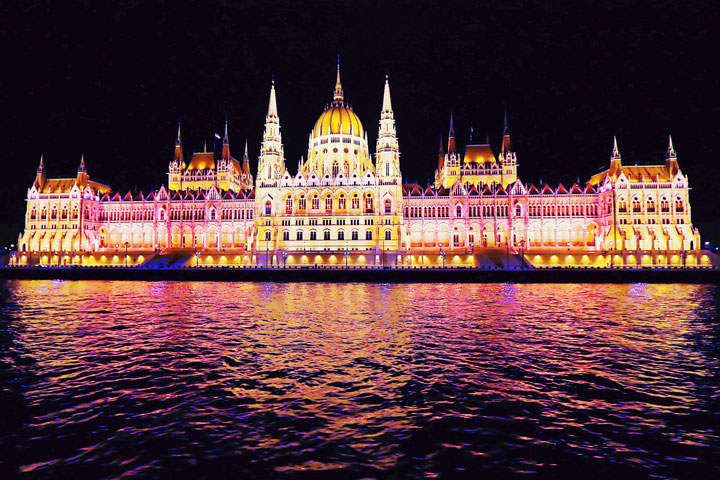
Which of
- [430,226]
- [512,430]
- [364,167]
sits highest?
[364,167]

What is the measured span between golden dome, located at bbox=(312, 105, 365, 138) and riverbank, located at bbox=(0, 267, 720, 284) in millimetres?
44352

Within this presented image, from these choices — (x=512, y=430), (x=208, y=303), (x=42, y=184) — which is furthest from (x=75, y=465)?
(x=42, y=184)

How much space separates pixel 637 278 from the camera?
5622 centimetres

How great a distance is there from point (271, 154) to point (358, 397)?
272 feet

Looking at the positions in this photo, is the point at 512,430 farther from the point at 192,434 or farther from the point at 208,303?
the point at 208,303

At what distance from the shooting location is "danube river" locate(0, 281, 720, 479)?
8.95 m

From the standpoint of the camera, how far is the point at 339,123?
3745 inches

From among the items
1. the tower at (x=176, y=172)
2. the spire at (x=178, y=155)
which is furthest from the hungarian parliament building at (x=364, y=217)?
the spire at (x=178, y=155)

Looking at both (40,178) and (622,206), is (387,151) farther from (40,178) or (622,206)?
(40,178)

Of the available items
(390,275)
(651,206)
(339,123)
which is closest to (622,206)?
(651,206)

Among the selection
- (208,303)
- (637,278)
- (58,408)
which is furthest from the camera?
(637,278)

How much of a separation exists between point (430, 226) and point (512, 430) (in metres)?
78.1

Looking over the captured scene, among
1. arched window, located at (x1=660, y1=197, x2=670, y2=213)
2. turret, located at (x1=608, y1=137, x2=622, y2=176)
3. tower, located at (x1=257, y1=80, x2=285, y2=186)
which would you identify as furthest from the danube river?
turret, located at (x1=608, y1=137, x2=622, y2=176)

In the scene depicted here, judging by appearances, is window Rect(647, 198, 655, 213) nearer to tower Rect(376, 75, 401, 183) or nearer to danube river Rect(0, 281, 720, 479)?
tower Rect(376, 75, 401, 183)
